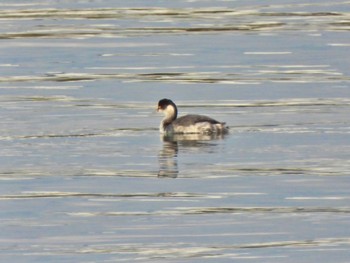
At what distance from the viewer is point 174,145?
66.2 feet

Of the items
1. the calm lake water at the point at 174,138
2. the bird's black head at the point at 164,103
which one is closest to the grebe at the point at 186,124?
the bird's black head at the point at 164,103

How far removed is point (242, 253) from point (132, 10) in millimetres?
23779

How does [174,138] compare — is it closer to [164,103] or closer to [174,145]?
[174,145]

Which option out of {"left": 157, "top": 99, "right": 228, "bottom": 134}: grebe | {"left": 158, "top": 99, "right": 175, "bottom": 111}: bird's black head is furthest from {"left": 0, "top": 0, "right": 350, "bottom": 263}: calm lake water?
{"left": 158, "top": 99, "right": 175, "bottom": 111}: bird's black head

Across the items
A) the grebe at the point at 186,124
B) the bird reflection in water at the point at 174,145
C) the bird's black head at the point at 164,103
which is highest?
the bird's black head at the point at 164,103

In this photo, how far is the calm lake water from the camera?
1379cm

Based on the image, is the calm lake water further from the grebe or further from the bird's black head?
the bird's black head

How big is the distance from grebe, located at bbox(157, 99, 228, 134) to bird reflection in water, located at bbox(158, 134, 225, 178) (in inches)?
3.0

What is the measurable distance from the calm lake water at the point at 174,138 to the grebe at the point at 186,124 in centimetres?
17

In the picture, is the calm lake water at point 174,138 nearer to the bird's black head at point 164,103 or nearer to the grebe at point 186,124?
the grebe at point 186,124

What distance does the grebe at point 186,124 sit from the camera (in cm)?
2038

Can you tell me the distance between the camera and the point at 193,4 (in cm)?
3784

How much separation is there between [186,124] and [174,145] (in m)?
0.80

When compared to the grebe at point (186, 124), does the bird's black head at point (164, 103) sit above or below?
above
